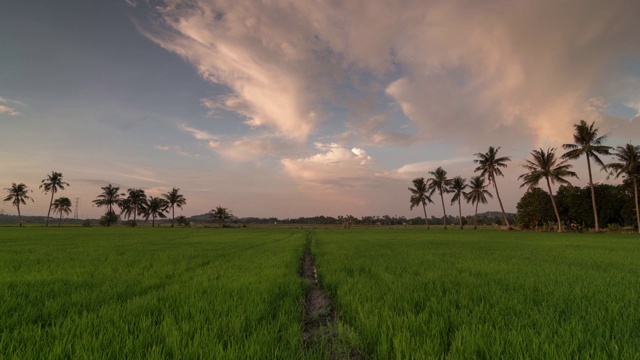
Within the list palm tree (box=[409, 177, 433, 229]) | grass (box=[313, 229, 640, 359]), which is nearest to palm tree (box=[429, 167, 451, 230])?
palm tree (box=[409, 177, 433, 229])

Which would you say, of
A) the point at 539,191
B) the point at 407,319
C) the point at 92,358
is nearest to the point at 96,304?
the point at 92,358

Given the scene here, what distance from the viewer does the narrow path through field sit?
3.06m

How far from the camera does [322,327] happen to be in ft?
12.3

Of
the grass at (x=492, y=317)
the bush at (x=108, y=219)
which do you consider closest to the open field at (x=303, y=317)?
the grass at (x=492, y=317)

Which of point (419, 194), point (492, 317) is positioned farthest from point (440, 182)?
point (492, 317)

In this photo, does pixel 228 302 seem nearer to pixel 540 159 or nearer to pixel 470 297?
pixel 470 297

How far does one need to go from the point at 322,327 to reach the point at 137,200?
9883cm

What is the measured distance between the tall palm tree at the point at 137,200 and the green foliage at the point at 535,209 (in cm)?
9404

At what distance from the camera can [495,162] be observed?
4788 centimetres

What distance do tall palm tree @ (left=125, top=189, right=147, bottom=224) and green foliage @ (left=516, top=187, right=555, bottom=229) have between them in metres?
94.0

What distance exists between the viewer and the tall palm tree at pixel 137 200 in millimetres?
86562

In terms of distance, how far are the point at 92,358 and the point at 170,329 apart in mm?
808

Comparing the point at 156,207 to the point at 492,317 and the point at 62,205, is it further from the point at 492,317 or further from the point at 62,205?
the point at 492,317

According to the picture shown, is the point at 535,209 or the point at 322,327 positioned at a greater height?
the point at 535,209
